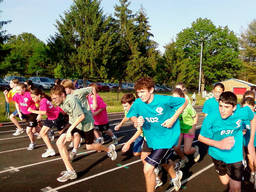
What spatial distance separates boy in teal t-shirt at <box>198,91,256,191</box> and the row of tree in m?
22.6

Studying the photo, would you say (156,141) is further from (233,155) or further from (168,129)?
(233,155)

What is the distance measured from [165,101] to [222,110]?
85cm

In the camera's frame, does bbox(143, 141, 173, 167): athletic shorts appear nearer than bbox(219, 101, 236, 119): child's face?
No

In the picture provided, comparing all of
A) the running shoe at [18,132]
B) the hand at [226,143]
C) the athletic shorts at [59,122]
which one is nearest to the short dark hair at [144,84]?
the hand at [226,143]

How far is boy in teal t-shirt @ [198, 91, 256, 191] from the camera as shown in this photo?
3152 mm

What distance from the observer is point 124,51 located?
109 ft

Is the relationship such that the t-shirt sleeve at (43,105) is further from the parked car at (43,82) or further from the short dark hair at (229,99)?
the parked car at (43,82)

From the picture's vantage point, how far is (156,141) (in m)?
3.60

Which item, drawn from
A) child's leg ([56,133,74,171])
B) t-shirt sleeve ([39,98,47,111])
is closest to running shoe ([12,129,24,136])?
t-shirt sleeve ([39,98,47,111])

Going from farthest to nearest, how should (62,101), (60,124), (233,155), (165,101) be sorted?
(60,124), (62,101), (165,101), (233,155)

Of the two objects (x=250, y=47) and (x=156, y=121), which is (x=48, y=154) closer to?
(x=156, y=121)

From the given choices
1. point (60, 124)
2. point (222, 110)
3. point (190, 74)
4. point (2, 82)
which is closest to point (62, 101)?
point (60, 124)

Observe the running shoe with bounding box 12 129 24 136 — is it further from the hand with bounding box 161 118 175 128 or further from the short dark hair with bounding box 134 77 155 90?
the hand with bounding box 161 118 175 128

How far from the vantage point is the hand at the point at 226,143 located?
3.01 m
